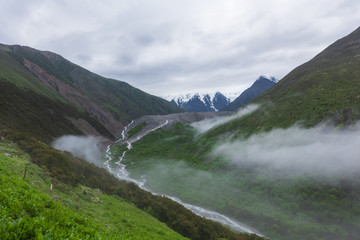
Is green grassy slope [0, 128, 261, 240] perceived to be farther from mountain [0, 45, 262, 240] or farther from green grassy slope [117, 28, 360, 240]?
green grassy slope [117, 28, 360, 240]

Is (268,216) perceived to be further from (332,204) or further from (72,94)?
(72,94)

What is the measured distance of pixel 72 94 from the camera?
18250 centimetres

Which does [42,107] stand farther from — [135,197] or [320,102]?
[320,102]

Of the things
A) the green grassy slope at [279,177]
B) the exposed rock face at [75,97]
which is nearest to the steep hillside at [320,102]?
the green grassy slope at [279,177]

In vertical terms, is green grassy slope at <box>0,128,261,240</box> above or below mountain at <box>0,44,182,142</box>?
below

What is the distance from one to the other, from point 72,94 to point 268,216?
19419cm

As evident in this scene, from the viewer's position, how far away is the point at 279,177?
47.1 metres

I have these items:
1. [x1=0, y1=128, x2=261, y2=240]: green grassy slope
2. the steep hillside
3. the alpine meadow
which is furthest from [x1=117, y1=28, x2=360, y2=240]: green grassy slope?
[x1=0, y1=128, x2=261, y2=240]: green grassy slope

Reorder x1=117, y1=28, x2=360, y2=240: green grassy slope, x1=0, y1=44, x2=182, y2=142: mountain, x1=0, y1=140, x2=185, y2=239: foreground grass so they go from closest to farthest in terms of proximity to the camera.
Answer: x1=0, y1=140, x2=185, y2=239: foreground grass < x1=117, y1=28, x2=360, y2=240: green grassy slope < x1=0, y1=44, x2=182, y2=142: mountain

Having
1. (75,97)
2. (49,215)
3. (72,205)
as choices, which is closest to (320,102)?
(72,205)

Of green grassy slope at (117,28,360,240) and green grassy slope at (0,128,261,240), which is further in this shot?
green grassy slope at (117,28,360,240)

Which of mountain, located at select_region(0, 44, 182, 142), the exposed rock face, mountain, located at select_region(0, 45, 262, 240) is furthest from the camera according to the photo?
the exposed rock face

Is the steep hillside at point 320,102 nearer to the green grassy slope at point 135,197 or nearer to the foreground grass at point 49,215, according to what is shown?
the green grassy slope at point 135,197

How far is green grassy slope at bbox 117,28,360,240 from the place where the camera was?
33.7 meters
